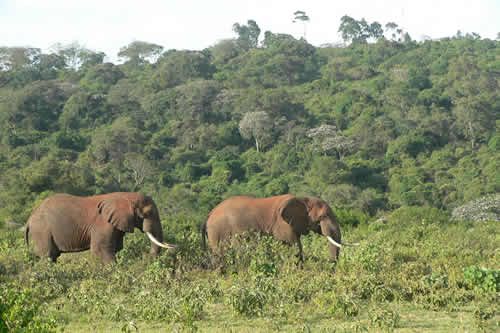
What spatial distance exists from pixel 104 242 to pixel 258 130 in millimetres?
36827

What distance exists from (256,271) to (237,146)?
38.7 meters

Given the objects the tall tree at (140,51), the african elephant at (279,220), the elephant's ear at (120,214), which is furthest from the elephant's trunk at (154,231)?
the tall tree at (140,51)

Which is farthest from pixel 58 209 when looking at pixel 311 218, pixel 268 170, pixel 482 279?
pixel 268 170

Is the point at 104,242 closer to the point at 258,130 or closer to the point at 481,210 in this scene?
the point at 481,210

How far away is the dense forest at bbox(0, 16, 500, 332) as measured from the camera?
9008 mm

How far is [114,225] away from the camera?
12.3 m

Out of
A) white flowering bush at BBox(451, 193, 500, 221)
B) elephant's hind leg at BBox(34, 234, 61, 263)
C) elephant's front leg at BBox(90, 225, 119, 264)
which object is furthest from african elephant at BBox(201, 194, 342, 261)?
white flowering bush at BBox(451, 193, 500, 221)

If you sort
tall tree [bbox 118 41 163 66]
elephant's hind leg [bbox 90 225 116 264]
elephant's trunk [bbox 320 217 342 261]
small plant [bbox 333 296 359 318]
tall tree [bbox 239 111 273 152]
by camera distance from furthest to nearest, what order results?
tall tree [bbox 118 41 163 66]
tall tree [bbox 239 111 273 152]
elephant's trunk [bbox 320 217 342 261]
elephant's hind leg [bbox 90 225 116 264]
small plant [bbox 333 296 359 318]

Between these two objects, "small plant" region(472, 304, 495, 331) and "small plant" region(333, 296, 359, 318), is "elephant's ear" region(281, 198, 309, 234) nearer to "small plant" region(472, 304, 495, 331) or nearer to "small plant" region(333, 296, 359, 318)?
"small plant" region(333, 296, 359, 318)

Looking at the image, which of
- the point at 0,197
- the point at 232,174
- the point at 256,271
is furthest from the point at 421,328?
the point at 232,174

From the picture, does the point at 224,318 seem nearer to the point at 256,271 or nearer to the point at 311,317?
the point at 311,317

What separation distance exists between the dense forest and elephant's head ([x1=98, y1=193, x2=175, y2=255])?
11.9 inches

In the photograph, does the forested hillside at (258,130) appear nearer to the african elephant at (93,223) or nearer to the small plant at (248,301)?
the african elephant at (93,223)

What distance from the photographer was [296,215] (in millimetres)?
12992
